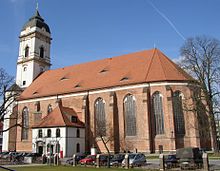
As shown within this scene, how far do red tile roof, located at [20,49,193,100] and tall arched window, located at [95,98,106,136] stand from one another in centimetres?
260

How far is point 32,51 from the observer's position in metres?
57.3

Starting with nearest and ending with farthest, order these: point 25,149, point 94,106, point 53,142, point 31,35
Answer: point 53,142 < point 94,106 < point 25,149 < point 31,35

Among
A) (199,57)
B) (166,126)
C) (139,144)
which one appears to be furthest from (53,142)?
(199,57)

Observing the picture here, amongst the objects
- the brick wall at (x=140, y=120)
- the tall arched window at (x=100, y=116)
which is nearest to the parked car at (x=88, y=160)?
the brick wall at (x=140, y=120)

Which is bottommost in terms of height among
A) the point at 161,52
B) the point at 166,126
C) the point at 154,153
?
the point at 154,153

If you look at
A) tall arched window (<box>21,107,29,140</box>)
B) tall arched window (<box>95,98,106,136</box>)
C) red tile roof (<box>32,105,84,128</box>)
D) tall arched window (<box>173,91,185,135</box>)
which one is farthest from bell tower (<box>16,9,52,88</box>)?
tall arched window (<box>173,91,185,135</box>)

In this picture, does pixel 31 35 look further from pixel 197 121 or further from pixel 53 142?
pixel 197 121

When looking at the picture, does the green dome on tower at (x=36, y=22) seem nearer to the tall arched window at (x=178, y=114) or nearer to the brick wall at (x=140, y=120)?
the brick wall at (x=140, y=120)

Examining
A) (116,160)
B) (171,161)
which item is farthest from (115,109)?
(171,161)

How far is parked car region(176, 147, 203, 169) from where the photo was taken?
22.1 m

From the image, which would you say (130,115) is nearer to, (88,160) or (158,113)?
(158,113)

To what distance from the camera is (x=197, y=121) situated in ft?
125

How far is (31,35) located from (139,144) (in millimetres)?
33560

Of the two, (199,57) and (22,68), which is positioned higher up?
(22,68)
